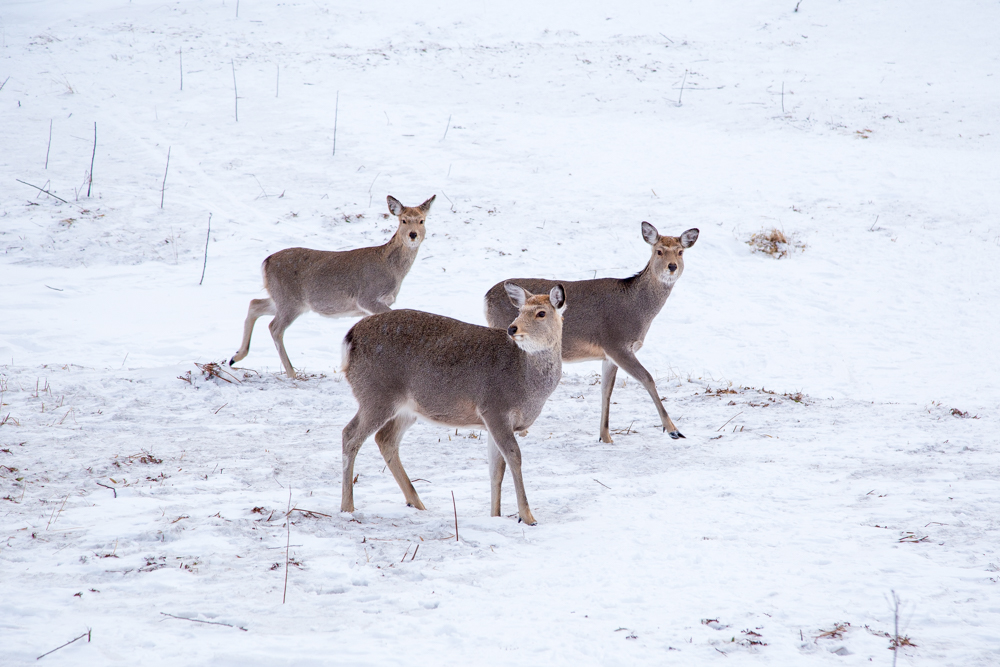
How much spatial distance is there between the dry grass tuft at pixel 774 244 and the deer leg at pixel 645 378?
9433mm

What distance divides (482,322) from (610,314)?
503 centimetres

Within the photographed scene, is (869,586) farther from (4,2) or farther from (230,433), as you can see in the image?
(4,2)

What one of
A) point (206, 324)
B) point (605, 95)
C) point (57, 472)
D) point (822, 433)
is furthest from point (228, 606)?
point (605, 95)

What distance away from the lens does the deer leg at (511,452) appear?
19.7 ft

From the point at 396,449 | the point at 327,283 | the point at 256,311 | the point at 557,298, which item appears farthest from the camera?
the point at 256,311

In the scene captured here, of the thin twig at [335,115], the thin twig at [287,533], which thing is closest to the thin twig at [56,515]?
the thin twig at [287,533]

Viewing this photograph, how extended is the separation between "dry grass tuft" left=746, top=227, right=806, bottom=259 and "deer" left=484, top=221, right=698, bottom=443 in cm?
861

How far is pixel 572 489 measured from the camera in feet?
22.7

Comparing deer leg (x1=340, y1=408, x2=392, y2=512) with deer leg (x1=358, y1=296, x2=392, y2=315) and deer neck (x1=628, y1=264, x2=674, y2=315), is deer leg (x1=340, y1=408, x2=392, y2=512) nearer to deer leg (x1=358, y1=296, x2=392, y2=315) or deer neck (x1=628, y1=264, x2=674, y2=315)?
deer neck (x1=628, y1=264, x2=674, y2=315)

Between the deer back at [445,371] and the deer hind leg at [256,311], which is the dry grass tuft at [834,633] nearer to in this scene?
the deer back at [445,371]

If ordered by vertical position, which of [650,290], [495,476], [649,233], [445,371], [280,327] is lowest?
[280,327]

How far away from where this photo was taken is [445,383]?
20.3 ft

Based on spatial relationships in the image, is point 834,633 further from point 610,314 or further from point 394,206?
point 394,206

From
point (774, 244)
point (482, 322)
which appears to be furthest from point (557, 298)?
point (774, 244)
